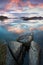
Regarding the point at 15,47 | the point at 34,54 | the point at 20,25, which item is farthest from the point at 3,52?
the point at 20,25

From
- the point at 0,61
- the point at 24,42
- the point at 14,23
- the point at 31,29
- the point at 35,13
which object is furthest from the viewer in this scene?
the point at 35,13

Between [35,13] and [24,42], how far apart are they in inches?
104

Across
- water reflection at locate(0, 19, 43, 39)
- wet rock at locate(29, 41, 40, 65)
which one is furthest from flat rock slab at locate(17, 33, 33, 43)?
water reflection at locate(0, 19, 43, 39)

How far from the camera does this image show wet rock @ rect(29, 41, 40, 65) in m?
6.07

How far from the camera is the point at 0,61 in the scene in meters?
5.97

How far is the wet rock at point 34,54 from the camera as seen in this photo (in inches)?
239

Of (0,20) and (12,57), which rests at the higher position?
(0,20)

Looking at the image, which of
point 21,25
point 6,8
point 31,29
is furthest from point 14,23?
point 6,8

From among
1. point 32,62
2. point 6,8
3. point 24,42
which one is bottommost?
point 32,62

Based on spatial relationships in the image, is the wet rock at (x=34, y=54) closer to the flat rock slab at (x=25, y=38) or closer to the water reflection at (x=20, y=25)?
the flat rock slab at (x=25, y=38)

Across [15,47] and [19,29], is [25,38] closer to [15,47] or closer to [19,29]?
[15,47]

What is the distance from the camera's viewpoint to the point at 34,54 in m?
6.07

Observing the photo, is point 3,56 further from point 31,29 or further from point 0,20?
point 0,20

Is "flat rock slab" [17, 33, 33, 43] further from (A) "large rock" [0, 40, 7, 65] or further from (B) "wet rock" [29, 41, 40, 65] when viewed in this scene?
(A) "large rock" [0, 40, 7, 65]
